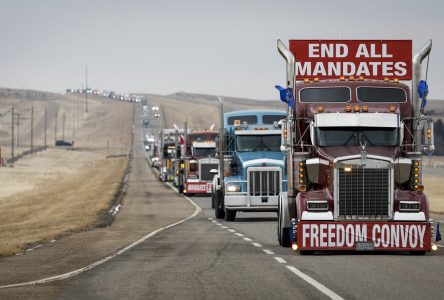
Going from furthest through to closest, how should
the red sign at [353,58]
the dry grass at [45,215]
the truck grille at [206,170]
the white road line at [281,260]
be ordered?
1. the truck grille at [206,170]
2. the dry grass at [45,215]
3. the red sign at [353,58]
4. the white road line at [281,260]

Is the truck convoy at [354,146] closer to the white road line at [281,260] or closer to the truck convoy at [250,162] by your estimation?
the white road line at [281,260]

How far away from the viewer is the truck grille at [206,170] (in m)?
62.1

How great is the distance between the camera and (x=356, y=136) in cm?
2348

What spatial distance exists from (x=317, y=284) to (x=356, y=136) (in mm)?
7109

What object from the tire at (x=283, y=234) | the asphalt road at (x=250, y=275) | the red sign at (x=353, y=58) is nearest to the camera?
the asphalt road at (x=250, y=275)

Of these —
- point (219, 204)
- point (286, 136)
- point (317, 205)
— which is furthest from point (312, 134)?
point (219, 204)

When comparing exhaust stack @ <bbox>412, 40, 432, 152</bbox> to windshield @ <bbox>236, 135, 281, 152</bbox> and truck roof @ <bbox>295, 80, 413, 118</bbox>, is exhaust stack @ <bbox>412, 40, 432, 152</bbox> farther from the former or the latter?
windshield @ <bbox>236, 135, 281, 152</bbox>

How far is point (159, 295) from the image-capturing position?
51.4ft

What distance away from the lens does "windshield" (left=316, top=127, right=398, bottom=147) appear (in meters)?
23.4

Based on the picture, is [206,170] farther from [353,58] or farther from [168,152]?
[353,58]

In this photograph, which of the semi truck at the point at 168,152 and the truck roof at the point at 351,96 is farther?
the semi truck at the point at 168,152

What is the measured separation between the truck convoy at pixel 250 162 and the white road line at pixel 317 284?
17.2m

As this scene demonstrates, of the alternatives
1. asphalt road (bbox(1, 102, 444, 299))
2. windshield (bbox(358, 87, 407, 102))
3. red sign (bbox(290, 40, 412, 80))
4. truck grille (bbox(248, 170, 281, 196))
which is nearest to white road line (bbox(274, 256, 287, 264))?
asphalt road (bbox(1, 102, 444, 299))

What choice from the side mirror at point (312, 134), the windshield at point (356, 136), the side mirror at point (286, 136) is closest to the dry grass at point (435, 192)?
the windshield at point (356, 136)
